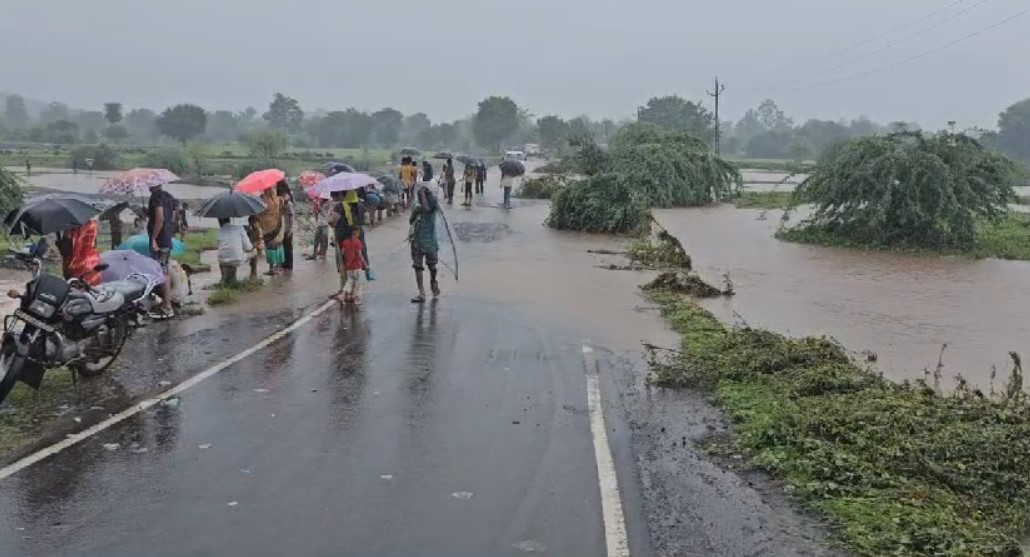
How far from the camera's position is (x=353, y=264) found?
1234 centimetres

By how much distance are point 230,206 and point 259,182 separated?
2074mm

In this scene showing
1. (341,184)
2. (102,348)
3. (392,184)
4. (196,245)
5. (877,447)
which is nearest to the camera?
(877,447)

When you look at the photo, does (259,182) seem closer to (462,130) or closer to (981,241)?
(981,241)

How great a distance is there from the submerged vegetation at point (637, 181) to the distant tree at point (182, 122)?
10399 cm

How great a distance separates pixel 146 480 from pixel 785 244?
819 inches

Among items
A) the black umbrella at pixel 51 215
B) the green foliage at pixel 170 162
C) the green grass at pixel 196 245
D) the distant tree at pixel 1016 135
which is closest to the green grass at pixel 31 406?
the black umbrella at pixel 51 215

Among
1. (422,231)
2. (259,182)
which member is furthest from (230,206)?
(422,231)

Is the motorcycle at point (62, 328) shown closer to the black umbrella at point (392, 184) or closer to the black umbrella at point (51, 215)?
the black umbrella at point (51, 215)

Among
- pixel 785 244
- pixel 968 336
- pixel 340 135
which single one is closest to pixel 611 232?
pixel 785 244

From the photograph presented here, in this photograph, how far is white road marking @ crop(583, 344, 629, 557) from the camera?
4.81m

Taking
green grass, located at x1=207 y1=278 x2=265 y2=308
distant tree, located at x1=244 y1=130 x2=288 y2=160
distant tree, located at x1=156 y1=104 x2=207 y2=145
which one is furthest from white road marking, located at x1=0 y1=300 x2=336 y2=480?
distant tree, located at x1=156 y1=104 x2=207 y2=145

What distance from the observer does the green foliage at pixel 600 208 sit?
23656 millimetres

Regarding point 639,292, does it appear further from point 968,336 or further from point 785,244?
point 785,244

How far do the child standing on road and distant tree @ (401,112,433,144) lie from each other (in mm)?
160068
